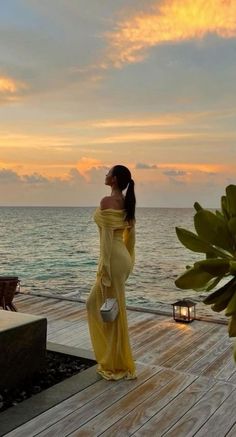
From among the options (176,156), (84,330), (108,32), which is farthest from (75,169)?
(84,330)

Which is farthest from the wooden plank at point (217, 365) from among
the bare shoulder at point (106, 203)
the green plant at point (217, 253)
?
the green plant at point (217, 253)

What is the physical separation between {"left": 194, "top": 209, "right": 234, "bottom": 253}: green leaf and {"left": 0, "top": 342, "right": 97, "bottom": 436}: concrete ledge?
2.68m

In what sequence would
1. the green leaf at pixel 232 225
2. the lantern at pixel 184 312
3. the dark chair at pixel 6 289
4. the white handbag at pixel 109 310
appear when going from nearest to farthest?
the green leaf at pixel 232 225, the white handbag at pixel 109 310, the dark chair at pixel 6 289, the lantern at pixel 184 312

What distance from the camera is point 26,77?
11.5 m

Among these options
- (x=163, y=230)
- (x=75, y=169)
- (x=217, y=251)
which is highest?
(x=75, y=169)

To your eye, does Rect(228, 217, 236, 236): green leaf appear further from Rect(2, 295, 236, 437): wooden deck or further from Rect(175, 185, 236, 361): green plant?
Rect(2, 295, 236, 437): wooden deck

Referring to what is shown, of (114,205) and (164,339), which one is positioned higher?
(114,205)

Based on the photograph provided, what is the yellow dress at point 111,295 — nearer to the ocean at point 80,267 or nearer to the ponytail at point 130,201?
the ponytail at point 130,201

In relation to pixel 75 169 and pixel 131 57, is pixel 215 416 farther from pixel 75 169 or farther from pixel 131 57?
pixel 75 169

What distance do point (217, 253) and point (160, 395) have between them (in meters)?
3.05

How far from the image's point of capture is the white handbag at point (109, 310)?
362 centimetres

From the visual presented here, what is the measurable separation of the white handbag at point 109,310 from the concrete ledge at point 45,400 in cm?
53

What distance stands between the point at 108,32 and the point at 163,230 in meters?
50.9

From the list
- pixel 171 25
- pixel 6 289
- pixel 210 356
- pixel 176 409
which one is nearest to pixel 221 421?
pixel 176 409
